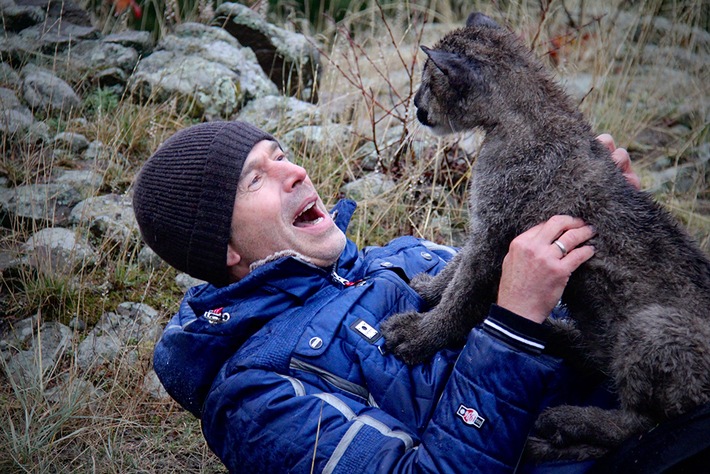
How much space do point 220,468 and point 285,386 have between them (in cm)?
119

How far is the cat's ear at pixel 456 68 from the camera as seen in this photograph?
281 centimetres

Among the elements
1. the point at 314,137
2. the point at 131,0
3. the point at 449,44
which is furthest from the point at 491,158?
the point at 131,0

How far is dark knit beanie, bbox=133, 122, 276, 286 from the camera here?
288 cm

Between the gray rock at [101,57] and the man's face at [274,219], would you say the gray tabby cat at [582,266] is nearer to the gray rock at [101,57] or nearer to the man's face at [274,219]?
the man's face at [274,219]

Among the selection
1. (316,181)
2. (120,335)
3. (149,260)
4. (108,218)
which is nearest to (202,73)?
(316,181)

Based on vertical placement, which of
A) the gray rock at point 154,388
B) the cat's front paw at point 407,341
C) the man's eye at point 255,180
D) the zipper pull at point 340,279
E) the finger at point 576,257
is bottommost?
the gray rock at point 154,388

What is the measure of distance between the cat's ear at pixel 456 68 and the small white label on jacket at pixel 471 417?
1.42m

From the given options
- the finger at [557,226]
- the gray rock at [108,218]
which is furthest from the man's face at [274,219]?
the gray rock at [108,218]

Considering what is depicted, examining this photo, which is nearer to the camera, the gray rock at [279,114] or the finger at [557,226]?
the finger at [557,226]

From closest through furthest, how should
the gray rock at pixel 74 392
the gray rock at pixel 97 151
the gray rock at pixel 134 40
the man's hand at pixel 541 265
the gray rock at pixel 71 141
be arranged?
the man's hand at pixel 541 265 < the gray rock at pixel 74 392 < the gray rock at pixel 97 151 < the gray rock at pixel 71 141 < the gray rock at pixel 134 40

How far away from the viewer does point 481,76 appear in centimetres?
290

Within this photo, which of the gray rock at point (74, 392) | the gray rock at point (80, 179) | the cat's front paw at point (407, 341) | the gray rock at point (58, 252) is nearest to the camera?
the cat's front paw at point (407, 341)

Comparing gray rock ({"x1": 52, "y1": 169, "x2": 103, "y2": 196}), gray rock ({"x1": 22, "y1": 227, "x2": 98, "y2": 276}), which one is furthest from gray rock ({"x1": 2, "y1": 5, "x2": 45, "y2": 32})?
gray rock ({"x1": 22, "y1": 227, "x2": 98, "y2": 276})

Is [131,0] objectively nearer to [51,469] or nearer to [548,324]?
[51,469]
